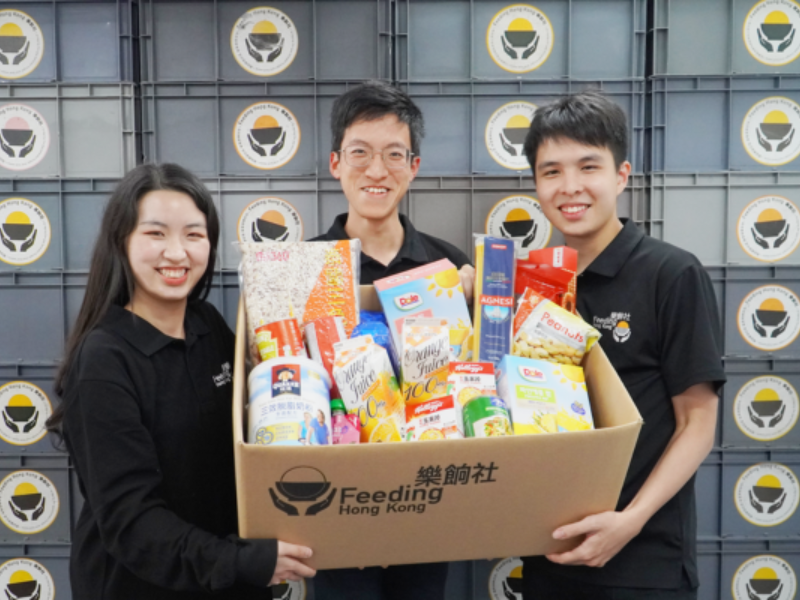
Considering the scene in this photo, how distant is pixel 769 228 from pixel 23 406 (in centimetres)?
240

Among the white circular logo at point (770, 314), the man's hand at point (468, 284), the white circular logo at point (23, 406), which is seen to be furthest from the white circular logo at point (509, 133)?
the white circular logo at point (23, 406)

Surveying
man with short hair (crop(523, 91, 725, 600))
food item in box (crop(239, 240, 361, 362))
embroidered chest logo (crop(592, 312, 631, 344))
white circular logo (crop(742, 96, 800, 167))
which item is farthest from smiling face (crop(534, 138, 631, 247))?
white circular logo (crop(742, 96, 800, 167))

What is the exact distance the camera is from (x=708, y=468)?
6.09 ft

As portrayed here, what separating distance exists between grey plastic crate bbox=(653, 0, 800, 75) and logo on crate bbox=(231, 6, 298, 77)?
1.12 meters

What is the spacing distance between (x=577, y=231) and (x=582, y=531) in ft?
2.18

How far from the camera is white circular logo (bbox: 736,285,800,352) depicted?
1.84 metres

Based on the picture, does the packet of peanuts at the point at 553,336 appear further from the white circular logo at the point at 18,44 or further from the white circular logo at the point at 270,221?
the white circular logo at the point at 18,44

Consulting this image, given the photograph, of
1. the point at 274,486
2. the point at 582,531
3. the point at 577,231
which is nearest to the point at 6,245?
the point at 274,486

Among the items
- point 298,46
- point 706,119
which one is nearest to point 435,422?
point 298,46

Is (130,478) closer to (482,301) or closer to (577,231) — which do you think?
(482,301)

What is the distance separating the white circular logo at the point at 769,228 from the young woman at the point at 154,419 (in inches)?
62.7

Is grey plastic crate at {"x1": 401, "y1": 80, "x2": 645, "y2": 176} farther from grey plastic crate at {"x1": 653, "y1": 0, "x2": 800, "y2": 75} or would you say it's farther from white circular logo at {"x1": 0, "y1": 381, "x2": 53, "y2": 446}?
white circular logo at {"x1": 0, "y1": 381, "x2": 53, "y2": 446}

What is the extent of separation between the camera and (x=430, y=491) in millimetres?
957

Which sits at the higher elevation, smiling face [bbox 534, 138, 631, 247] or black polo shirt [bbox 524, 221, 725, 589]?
smiling face [bbox 534, 138, 631, 247]
